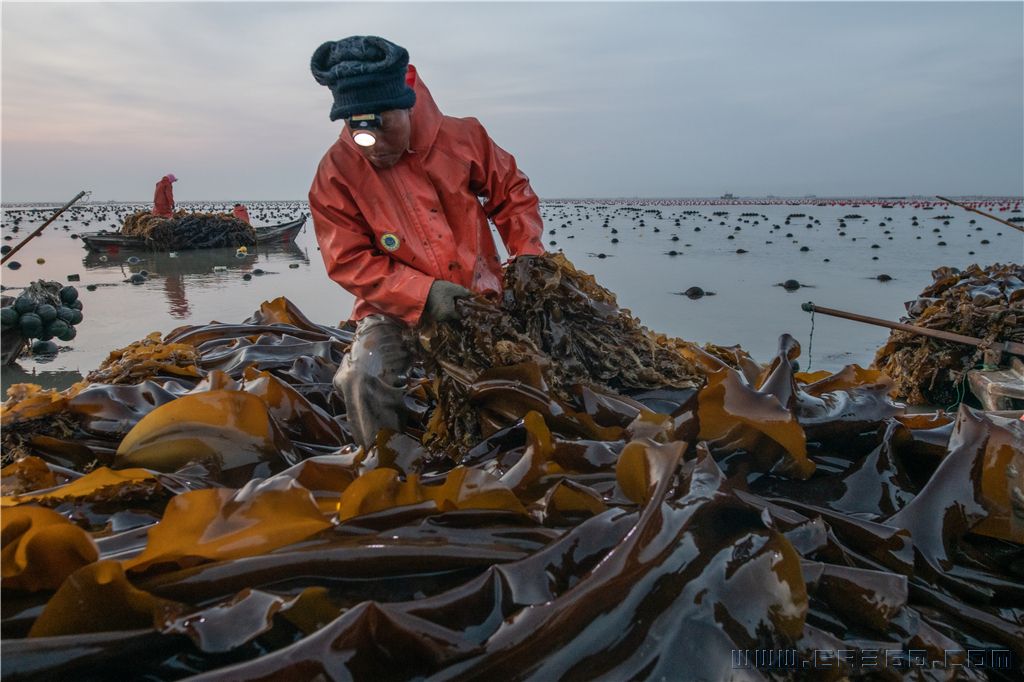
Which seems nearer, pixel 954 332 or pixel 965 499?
pixel 965 499

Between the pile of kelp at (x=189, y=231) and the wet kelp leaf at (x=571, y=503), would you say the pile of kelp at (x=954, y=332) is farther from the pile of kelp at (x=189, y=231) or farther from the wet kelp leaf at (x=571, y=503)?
the pile of kelp at (x=189, y=231)

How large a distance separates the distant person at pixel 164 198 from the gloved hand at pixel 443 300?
17056 mm

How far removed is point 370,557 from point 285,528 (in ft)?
0.77

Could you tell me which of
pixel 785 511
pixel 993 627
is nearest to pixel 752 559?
pixel 785 511

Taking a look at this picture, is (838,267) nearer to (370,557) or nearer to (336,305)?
(336,305)

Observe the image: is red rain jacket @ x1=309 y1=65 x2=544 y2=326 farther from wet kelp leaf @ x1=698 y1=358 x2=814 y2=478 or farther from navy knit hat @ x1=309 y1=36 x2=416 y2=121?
wet kelp leaf @ x1=698 y1=358 x2=814 y2=478

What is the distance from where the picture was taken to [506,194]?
2.37 meters

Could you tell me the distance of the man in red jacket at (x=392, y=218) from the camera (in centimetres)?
200

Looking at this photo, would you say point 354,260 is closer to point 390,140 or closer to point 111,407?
point 390,140

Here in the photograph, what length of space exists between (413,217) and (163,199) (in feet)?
57.0

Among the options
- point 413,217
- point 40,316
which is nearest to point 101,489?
point 413,217

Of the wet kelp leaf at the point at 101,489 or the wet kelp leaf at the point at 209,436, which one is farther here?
the wet kelp leaf at the point at 209,436

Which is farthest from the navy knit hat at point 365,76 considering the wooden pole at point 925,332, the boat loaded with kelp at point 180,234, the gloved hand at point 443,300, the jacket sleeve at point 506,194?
the boat loaded with kelp at point 180,234

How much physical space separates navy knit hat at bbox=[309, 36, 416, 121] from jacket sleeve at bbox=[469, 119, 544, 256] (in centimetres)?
38
